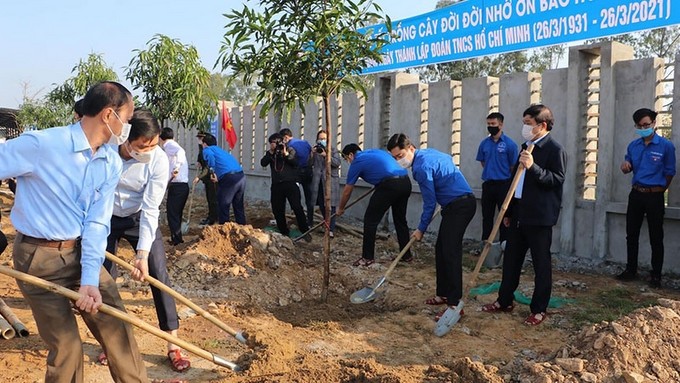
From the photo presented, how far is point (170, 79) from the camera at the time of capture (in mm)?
9125

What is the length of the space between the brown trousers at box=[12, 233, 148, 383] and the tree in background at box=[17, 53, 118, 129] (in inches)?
342

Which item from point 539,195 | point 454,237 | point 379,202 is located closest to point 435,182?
point 454,237

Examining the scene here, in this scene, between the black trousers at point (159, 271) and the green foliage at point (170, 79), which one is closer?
the black trousers at point (159, 271)

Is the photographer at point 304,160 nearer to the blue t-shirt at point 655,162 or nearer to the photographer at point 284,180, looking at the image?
the photographer at point 284,180

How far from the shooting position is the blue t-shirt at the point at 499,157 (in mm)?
7582

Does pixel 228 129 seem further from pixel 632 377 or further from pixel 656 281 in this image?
pixel 632 377

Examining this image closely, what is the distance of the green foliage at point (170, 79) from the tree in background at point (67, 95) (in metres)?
1.98

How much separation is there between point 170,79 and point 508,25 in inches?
195

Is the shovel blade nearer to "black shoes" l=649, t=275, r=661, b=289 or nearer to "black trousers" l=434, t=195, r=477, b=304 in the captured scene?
"black trousers" l=434, t=195, r=477, b=304

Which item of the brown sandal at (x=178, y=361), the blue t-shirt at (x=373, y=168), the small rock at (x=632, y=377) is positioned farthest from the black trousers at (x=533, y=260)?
the brown sandal at (x=178, y=361)

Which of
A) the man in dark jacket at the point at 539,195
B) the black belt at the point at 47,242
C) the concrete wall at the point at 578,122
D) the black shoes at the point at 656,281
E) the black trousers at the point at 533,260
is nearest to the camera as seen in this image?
the black belt at the point at 47,242

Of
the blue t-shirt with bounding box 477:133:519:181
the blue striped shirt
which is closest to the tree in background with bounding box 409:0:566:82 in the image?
the blue t-shirt with bounding box 477:133:519:181

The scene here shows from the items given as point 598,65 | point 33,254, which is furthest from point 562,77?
point 33,254

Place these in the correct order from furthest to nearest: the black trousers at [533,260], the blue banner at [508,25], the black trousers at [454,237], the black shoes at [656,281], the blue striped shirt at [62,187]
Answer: the blue banner at [508,25] → the black shoes at [656,281] → the black trousers at [454,237] → the black trousers at [533,260] → the blue striped shirt at [62,187]
